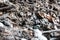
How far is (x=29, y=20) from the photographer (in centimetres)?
201

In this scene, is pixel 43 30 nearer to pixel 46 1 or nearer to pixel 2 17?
pixel 2 17

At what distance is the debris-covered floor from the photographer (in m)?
1.78

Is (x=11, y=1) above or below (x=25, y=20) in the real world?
above

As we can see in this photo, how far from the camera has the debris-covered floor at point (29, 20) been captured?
178 centimetres

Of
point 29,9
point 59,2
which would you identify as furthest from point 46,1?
point 29,9

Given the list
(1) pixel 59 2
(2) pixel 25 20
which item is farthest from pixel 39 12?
(1) pixel 59 2

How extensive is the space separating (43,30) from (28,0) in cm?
57

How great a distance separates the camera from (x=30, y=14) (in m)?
2.11

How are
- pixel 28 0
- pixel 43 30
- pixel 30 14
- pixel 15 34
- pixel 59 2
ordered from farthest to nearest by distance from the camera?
pixel 59 2, pixel 28 0, pixel 30 14, pixel 43 30, pixel 15 34

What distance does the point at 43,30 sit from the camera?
1911 millimetres

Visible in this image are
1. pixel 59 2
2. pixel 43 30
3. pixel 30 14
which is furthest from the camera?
pixel 59 2

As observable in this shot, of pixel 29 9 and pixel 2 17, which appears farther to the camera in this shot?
pixel 29 9

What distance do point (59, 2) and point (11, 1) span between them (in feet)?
2.19

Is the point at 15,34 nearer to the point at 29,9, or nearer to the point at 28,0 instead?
the point at 29,9
